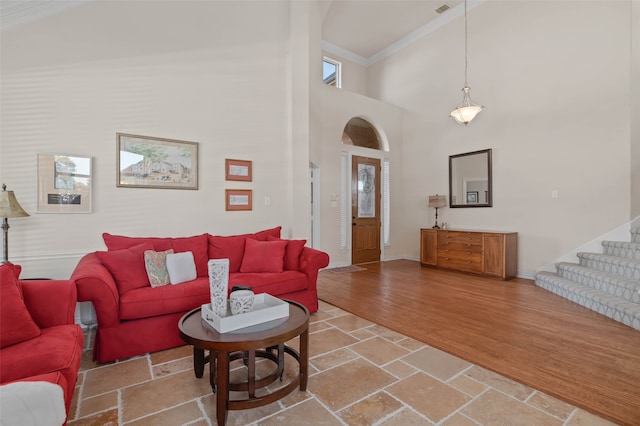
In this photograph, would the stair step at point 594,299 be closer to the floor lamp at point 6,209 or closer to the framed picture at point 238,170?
the framed picture at point 238,170

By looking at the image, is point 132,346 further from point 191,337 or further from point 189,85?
point 189,85

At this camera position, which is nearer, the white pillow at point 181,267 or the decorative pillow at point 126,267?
the decorative pillow at point 126,267

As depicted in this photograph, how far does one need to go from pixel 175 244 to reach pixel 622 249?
536cm

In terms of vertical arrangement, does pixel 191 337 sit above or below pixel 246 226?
below

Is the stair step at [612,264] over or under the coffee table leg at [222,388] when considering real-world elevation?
over

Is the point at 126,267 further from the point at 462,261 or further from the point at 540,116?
the point at 540,116

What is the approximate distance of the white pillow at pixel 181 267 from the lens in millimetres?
2846

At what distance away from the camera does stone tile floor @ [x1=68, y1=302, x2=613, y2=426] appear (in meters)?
1.69

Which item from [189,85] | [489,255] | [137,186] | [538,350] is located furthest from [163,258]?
[489,255]

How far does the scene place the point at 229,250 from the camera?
11.3 ft

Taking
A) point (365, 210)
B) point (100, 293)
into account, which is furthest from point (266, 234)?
point (365, 210)

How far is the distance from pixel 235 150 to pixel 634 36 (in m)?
5.41

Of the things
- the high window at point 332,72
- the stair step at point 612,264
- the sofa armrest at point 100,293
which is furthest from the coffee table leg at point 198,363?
the high window at point 332,72

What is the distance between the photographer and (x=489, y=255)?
505 cm
